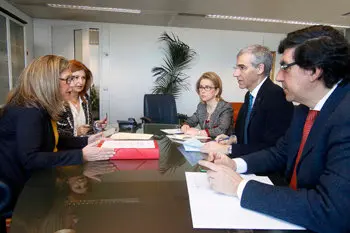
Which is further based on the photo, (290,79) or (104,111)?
(104,111)

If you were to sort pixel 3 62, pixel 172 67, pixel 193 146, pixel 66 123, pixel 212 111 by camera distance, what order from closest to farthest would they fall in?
pixel 193 146 → pixel 66 123 → pixel 212 111 → pixel 3 62 → pixel 172 67

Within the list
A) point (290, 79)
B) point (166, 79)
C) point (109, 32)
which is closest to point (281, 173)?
point (290, 79)

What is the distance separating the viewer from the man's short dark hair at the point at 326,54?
97cm

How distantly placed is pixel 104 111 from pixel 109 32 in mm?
1808

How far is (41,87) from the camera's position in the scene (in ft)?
4.75

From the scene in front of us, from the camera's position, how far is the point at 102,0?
4.13m

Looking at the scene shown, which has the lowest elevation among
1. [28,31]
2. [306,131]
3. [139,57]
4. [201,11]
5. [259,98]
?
[306,131]

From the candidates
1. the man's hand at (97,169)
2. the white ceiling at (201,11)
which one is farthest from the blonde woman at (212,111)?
the white ceiling at (201,11)

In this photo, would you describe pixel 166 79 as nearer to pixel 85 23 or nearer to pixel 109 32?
pixel 109 32

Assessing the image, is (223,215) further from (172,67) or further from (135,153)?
(172,67)

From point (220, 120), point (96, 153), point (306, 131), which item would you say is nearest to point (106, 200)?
point (96, 153)

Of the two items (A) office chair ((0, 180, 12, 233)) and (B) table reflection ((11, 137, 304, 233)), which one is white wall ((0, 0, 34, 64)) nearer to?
(A) office chair ((0, 180, 12, 233))

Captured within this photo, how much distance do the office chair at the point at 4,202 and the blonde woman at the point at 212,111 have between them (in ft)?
5.26

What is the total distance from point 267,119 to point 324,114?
759 millimetres
